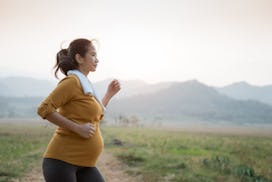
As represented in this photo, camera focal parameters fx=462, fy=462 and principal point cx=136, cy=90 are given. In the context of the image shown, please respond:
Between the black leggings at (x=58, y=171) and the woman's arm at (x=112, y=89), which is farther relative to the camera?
the woman's arm at (x=112, y=89)

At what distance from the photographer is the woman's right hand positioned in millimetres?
2877

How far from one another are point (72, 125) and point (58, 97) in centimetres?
20

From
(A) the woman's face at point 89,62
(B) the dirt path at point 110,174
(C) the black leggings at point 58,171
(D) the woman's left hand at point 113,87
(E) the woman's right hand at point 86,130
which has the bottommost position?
(B) the dirt path at point 110,174

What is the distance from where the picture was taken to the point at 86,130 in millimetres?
2895

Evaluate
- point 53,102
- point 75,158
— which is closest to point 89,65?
point 53,102

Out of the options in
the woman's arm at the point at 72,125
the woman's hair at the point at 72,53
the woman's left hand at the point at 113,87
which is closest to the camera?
the woman's arm at the point at 72,125

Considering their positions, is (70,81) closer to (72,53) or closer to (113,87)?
(72,53)

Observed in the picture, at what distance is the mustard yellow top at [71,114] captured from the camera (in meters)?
2.89

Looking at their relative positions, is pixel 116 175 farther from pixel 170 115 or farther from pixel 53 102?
pixel 170 115

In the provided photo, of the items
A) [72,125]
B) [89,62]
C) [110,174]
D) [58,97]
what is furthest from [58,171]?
[110,174]

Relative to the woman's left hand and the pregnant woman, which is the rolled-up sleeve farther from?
the woman's left hand

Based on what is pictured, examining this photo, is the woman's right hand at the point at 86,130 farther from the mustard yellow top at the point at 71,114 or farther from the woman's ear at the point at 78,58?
the woman's ear at the point at 78,58

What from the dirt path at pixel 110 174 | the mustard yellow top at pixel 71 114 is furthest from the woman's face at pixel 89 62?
the dirt path at pixel 110 174

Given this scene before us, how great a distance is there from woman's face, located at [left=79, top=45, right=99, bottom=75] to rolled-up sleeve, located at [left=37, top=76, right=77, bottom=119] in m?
0.16
